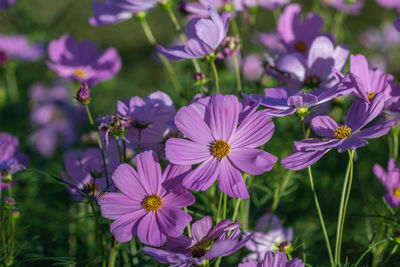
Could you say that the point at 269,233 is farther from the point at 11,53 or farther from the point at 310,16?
the point at 11,53

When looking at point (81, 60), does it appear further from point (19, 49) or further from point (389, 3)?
point (389, 3)

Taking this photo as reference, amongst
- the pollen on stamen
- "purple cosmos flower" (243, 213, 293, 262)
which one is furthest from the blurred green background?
the pollen on stamen

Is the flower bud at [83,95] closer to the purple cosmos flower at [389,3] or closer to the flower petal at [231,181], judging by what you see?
the flower petal at [231,181]

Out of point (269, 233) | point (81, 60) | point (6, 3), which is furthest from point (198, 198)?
point (6, 3)

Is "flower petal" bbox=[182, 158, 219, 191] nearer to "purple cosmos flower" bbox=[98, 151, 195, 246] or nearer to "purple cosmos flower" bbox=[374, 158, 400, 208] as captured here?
"purple cosmos flower" bbox=[98, 151, 195, 246]

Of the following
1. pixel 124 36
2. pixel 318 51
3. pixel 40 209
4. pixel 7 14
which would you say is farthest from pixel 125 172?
pixel 124 36
